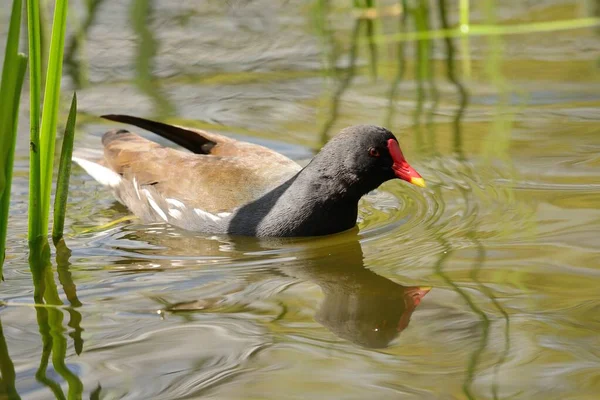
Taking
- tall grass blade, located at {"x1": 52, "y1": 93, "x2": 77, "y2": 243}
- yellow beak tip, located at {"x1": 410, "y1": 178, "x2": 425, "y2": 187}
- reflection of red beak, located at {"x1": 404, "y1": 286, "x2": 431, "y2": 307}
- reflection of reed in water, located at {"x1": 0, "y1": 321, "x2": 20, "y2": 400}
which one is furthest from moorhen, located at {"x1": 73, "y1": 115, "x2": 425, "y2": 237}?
reflection of reed in water, located at {"x1": 0, "y1": 321, "x2": 20, "y2": 400}

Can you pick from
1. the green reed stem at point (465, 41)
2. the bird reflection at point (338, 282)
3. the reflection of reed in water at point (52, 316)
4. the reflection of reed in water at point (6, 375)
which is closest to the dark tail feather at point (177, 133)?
the bird reflection at point (338, 282)

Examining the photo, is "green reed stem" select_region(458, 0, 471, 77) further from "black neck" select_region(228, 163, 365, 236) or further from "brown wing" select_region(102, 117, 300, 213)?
"black neck" select_region(228, 163, 365, 236)

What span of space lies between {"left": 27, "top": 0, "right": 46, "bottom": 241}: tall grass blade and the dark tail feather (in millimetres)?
1354

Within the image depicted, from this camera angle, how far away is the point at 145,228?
17.3 ft

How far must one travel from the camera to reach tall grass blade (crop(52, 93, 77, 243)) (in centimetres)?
416

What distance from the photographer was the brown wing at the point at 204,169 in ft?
16.6

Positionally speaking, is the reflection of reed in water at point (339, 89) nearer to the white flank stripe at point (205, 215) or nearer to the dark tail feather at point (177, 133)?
the dark tail feather at point (177, 133)

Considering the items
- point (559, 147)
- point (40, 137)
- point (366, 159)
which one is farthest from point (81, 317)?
point (559, 147)

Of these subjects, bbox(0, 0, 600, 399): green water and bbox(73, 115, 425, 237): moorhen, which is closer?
bbox(0, 0, 600, 399): green water

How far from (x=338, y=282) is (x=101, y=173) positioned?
2.14 metres

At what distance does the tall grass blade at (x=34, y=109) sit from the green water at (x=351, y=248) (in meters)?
0.27

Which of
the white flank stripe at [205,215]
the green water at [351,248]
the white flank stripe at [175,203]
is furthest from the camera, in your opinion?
the white flank stripe at [175,203]

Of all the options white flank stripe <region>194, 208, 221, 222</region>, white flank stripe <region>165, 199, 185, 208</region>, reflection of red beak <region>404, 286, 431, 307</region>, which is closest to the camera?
reflection of red beak <region>404, 286, 431, 307</region>

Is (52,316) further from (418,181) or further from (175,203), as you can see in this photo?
(418,181)
